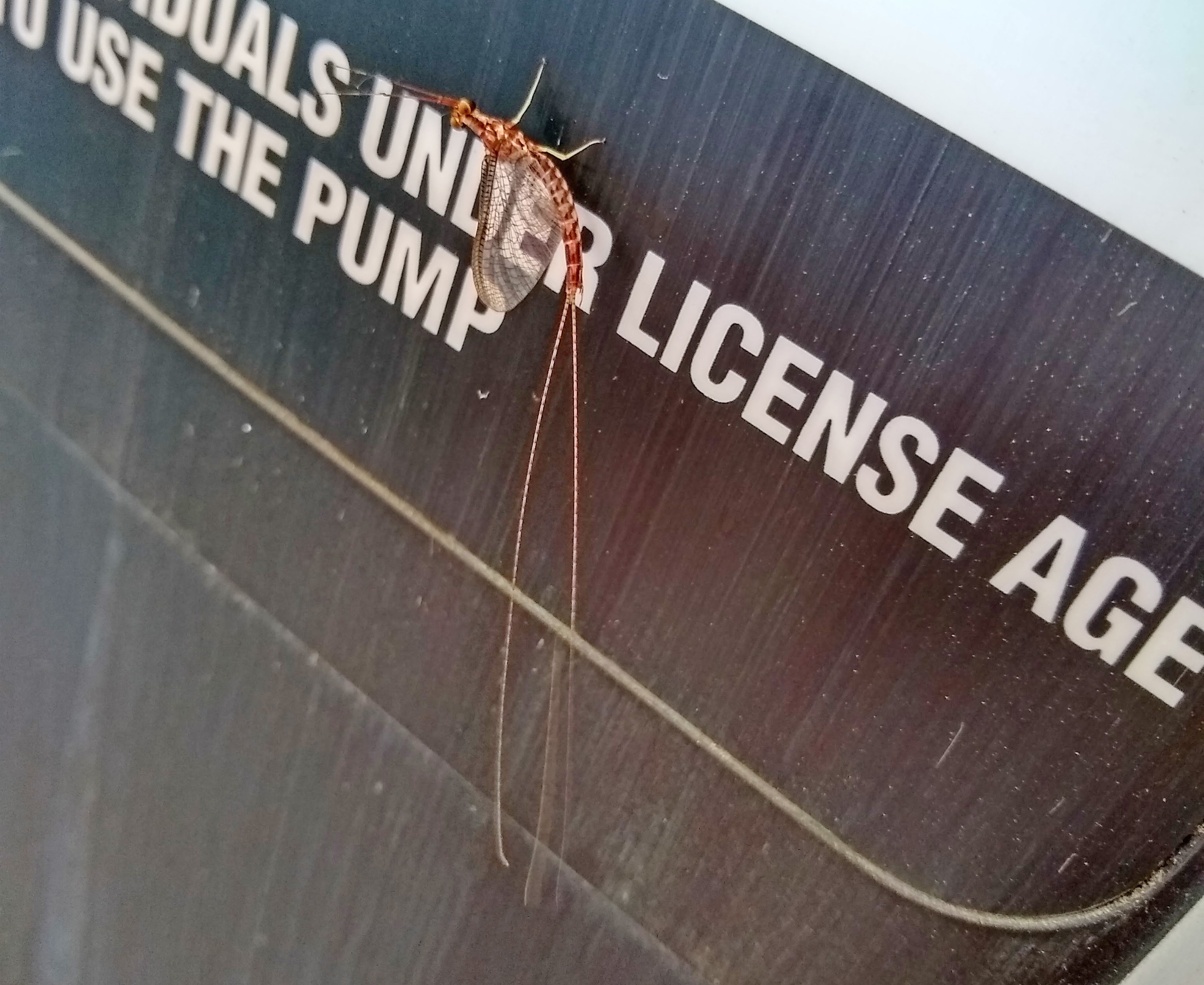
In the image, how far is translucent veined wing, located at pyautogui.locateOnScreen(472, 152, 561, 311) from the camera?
405 millimetres

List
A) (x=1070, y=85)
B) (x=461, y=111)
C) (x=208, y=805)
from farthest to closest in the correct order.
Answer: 1. (x=208, y=805)
2. (x=461, y=111)
3. (x=1070, y=85)

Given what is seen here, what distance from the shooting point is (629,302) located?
40 cm

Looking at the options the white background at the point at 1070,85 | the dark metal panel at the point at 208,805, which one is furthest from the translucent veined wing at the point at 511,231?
the dark metal panel at the point at 208,805

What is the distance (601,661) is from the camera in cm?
47

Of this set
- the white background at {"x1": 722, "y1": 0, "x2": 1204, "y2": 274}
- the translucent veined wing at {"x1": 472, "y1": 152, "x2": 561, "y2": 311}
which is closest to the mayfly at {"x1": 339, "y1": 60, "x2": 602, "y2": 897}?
the translucent veined wing at {"x1": 472, "y1": 152, "x2": 561, "y2": 311}

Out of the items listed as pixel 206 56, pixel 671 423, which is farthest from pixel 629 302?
pixel 206 56

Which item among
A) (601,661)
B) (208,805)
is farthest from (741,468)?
(208,805)

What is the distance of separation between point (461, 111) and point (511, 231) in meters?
0.05

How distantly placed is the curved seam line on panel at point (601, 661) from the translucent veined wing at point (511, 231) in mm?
143

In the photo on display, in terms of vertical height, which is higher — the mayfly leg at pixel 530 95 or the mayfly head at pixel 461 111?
the mayfly leg at pixel 530 95

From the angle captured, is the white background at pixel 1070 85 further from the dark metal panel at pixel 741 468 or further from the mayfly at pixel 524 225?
the mayfly at pixel 524 225

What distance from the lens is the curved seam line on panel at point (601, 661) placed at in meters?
0.38

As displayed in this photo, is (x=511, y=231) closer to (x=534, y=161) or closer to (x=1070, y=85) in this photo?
(x=534, y=161)

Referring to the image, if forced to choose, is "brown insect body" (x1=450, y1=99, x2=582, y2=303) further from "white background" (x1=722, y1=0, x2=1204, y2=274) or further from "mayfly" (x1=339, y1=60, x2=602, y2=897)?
"white background" (x1=722, y1=0, x2=1204, y2=274)
